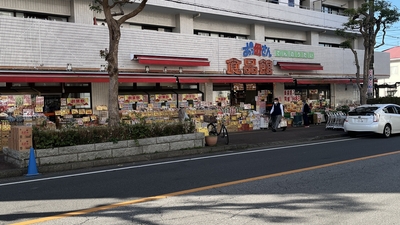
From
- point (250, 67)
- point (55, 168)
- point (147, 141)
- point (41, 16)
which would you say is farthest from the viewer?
point (250, 67)

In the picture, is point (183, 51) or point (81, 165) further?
point (183, 51)

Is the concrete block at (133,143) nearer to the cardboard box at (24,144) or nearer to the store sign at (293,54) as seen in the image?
the cardboard box at (24,144)

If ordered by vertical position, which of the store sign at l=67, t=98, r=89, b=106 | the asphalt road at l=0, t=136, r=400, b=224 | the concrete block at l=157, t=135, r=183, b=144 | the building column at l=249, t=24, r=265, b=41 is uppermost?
the building column at l=249, t=24, r=265, b=41

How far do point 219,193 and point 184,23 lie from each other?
15.3 metres

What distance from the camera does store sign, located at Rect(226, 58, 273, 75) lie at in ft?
66.2

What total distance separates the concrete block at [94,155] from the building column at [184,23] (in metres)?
11.2

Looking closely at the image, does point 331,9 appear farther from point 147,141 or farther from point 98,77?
point 147,141

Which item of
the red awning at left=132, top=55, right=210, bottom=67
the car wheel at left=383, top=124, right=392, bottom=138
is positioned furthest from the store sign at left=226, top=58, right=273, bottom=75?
the car wheel at left=383, top=124, right=392, bottom=138

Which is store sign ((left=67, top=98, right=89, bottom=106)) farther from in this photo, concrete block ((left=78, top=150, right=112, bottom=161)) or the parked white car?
the parked white car

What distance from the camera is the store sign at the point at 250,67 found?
20.2m

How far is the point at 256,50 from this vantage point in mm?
21562

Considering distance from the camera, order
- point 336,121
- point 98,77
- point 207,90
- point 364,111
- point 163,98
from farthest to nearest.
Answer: point 207,90, point 336,121, point 163,98, point 364,111, point 98,77

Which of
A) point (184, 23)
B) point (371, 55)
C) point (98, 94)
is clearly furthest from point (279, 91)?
point (98, 94)

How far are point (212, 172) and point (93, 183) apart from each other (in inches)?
108
